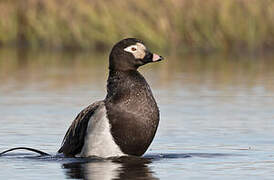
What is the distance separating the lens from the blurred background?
10242mm

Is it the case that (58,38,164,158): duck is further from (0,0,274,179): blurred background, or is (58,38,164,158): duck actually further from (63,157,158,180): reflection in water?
(0,0,274,179): blurred background

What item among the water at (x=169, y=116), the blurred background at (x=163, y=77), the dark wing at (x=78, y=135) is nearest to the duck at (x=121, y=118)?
the dark wing at (x=78, y=135)

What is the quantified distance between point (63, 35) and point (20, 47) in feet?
4.90

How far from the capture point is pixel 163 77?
19.5 meters

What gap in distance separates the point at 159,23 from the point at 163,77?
723 centimetres

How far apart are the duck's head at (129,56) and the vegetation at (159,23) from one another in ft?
50.9

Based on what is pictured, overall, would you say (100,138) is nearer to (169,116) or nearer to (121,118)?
(121,118)

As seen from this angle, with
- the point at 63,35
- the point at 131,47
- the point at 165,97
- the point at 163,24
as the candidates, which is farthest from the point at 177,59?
the point at 131,47

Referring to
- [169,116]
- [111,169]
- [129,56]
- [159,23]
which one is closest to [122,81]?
[129,56]

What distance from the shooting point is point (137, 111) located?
1009cm

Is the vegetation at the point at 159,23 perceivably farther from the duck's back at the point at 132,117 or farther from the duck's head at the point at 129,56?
the duck's back at the point at 132,117

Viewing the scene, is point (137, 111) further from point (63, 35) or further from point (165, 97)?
point (63, 35)

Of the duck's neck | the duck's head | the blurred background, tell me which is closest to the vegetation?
the blurred background

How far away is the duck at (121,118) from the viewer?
33.0 feet
